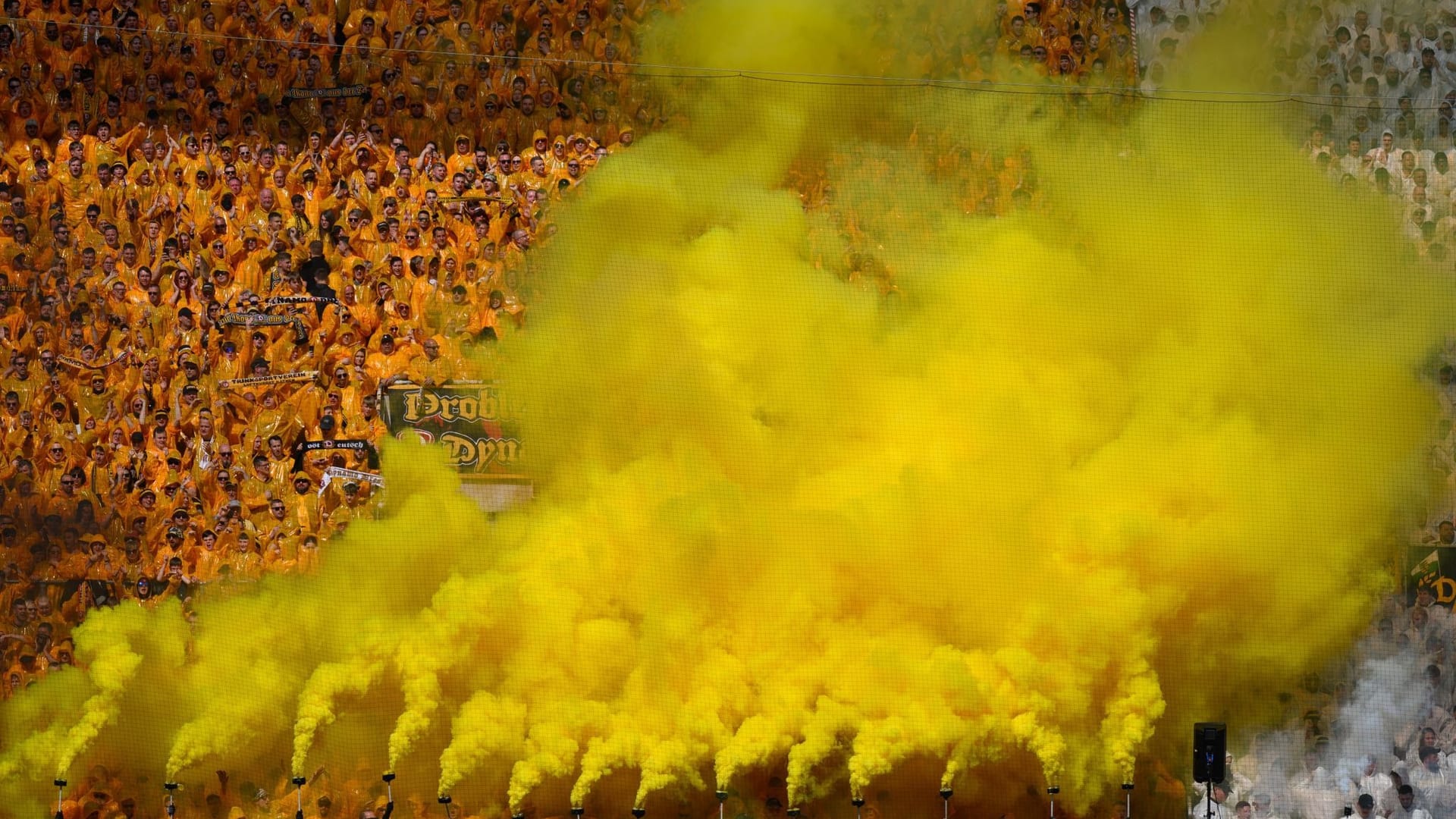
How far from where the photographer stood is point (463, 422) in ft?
28.8

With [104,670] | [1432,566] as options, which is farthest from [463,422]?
[1432,566]

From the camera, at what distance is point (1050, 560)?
803 cm

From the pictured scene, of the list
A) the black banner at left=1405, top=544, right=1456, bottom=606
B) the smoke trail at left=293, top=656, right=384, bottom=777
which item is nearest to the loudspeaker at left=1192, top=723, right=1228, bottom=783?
the black banner at left=1405, top=544, right=1456, bottom=606

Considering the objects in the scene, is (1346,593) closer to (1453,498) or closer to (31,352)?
(1453,498)

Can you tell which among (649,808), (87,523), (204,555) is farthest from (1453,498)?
(87,523)

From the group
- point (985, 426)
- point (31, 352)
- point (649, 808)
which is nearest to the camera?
point (649, 808)

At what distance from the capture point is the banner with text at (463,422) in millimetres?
8719

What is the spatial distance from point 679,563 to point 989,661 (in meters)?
1.53

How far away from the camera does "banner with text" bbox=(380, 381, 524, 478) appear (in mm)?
8719

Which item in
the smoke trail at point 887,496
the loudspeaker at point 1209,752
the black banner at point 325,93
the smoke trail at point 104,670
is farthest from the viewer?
the black banner at point 325,93

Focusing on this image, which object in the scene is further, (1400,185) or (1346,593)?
(1400,185)

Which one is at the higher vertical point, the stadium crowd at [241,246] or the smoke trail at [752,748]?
the stadium crowd at [241,246]

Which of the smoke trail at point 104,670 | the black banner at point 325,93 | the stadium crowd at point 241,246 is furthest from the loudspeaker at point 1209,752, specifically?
the black banner at point 325,93

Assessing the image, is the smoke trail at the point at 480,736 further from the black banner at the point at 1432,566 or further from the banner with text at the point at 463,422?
the black banner at the point at 1432,566
